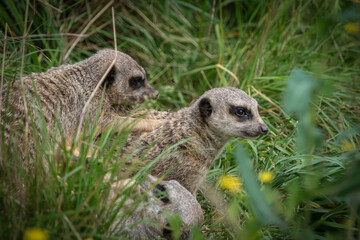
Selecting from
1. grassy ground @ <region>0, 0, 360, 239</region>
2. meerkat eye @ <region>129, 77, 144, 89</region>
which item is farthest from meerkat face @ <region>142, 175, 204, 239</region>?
meerkat eye @ <region>129, 77, 144, 89</region>

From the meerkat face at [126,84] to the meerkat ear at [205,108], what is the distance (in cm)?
72

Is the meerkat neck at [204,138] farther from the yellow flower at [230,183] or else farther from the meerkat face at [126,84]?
the meerkat face at [126,84]

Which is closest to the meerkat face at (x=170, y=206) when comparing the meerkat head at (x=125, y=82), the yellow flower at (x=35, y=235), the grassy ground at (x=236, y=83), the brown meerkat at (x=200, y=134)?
the grassy ground at (x=236, y=83)

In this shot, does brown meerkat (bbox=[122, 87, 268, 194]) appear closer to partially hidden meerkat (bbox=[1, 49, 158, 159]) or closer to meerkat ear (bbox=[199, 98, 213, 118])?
meerkat ear (bbox=[199, 98, 213, 118])

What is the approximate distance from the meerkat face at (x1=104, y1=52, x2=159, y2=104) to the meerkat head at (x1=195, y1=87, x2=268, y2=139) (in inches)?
31.6

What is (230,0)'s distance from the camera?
6.89m

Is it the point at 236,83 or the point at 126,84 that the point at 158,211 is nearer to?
the point at 126,84

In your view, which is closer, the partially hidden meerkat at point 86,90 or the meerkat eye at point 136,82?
the partially hidden meerkat at point 86,90

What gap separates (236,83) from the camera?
5.57m

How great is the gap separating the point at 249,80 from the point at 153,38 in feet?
6.12

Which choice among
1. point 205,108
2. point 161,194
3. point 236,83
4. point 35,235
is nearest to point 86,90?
point 205,108

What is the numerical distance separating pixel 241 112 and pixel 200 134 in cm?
47

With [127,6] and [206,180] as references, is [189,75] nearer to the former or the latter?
[127,6]

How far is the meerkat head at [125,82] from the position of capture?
4750 millimetres
